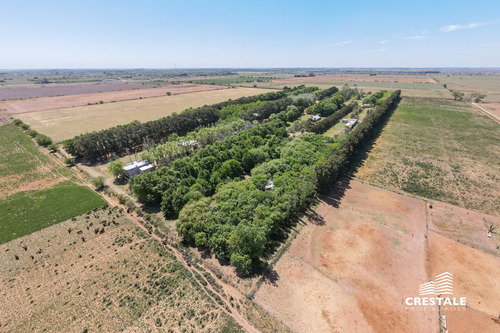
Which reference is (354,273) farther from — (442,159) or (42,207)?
(42,207)

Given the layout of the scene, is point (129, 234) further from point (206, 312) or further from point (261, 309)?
point (261, 309)

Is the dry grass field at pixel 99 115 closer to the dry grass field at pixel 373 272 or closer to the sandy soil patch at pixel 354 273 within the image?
the sandy soil patch at pixel 354 273

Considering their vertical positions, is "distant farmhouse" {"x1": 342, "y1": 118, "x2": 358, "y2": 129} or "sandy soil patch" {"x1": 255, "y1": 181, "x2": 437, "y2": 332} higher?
"distant farmhouse" {"x1": 342, "y1": 118, "x2": 358, "y2": 129}

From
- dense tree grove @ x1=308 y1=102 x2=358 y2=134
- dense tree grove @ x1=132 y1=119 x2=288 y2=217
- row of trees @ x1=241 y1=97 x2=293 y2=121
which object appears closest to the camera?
dense tree grove @ x1=132 y1=119 x2=288 y2=217

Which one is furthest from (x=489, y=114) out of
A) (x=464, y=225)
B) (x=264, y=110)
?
(x=464, y=225)

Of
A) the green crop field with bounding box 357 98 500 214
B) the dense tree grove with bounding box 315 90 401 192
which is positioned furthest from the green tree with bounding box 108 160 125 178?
the green crop field with bounding box 357 98 500 214

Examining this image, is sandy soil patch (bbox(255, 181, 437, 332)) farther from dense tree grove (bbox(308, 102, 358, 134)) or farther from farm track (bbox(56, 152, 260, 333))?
dense tree grove (bbox(308, 102, 358, 134))

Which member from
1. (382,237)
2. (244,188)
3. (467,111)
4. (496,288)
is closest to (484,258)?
(496,288)
